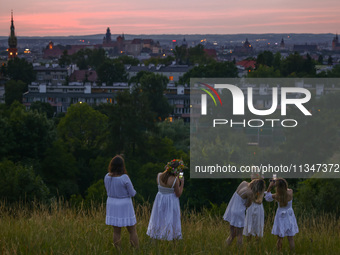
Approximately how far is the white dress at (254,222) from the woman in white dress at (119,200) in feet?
5.90

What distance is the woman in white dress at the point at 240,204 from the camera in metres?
8.81

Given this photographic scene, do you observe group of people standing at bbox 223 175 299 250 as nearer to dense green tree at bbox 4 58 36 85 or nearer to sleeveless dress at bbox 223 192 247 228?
sleeveless dress at bbox 223 192 247 228

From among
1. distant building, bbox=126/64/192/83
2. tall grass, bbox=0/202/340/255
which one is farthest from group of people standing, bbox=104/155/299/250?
distant building, bbox=126/64/192/83

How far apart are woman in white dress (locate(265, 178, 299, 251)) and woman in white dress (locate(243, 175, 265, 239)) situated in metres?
0.33

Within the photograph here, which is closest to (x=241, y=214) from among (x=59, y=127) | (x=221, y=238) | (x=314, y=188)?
(x=221, y=238)

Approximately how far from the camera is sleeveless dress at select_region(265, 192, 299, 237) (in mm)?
8812

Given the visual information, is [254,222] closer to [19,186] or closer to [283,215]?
[283,215]

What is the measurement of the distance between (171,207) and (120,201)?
0.71 m

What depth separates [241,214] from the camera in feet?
29.5

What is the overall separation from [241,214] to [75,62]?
161 m

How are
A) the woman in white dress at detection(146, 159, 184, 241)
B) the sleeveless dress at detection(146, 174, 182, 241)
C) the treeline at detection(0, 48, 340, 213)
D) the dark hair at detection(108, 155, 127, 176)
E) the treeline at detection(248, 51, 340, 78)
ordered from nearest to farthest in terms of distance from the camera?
the dark hair at detection(108, 155, 127, 176) < the woman in white dress at detection(146, 159, 184, 241) < the sleeveless dress at detection(146, 174, 182, 241) < the treeline at detection(0, 48, 340, 213) < the treeline at detection(248, 51, 340, 78)

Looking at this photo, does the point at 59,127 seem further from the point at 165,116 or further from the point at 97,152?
the point at 165,116

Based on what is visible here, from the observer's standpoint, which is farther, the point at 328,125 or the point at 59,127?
the point at 59,127

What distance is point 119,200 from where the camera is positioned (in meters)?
8.52
